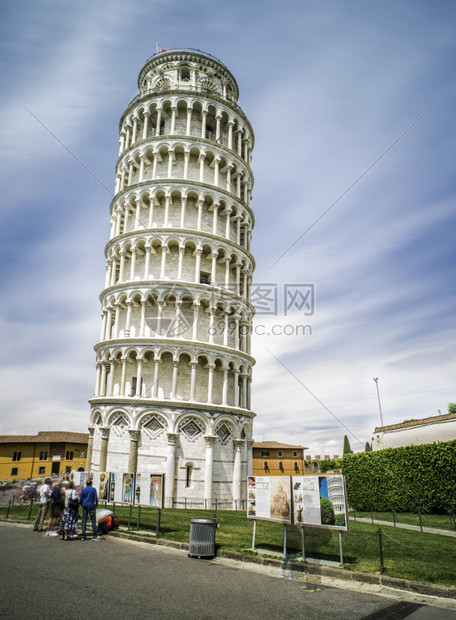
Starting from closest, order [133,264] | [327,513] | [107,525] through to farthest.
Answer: [327,513], [107,525], [133,264]

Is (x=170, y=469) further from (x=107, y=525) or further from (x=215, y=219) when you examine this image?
(x=215, y=219)

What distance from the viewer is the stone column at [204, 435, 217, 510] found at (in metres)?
27.9

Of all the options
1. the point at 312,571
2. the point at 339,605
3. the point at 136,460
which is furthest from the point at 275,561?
the point at 136,460

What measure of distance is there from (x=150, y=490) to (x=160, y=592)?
680 centimetres

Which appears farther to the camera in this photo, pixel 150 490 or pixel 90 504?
pixel 150 490

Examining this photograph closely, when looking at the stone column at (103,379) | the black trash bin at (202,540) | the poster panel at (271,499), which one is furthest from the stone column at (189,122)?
the black trash bin at (202,540)

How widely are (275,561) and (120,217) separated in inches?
1221

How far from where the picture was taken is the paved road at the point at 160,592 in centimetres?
725

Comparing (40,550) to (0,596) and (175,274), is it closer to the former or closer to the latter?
(0,596)

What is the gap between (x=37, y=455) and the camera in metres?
65.2

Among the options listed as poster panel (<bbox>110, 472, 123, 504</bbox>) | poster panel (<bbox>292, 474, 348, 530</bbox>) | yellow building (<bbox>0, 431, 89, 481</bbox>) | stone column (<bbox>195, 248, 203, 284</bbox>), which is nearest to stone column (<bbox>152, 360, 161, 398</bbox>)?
stone column (<bbox>195, 248, 203, 284</bbox>)

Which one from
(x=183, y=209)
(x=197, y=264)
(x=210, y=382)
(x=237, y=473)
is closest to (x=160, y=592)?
(x=210, y=382)

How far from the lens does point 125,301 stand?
104 ft

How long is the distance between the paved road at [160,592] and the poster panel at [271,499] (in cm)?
150
